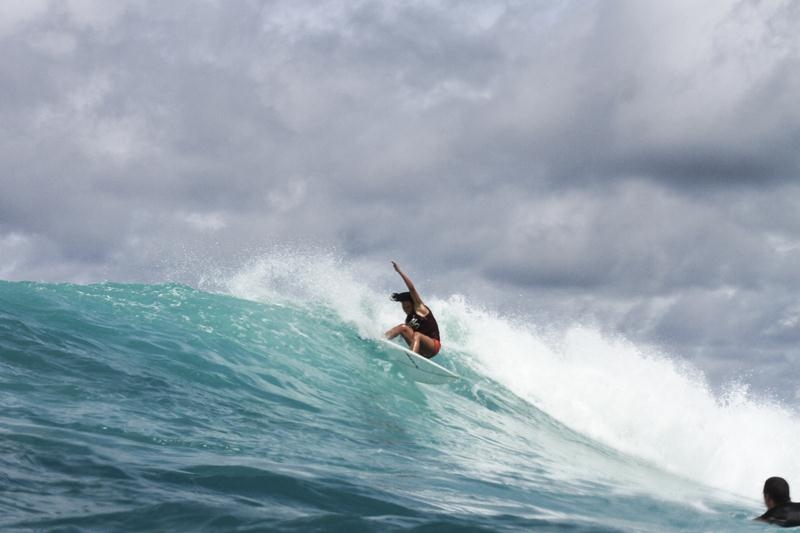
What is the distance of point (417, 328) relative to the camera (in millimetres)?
13594

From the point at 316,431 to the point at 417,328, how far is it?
490 centimetres

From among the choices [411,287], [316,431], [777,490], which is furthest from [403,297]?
[777,490]

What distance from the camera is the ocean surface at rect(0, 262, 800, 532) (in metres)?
5.32

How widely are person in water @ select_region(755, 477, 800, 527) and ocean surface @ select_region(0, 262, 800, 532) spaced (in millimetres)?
255

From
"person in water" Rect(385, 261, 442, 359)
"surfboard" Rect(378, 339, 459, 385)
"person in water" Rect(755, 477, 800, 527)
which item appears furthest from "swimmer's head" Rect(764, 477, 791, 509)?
"person in water" Rect(385, 261, 442, 359)

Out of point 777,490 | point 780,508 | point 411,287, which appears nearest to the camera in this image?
point 780,508

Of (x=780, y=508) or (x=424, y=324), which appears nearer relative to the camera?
(x=780, y=508)

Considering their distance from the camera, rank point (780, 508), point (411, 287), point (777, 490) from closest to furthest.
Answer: point (780, 508) → point (777, 490) → point (411, 287)

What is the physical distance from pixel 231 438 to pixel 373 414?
3.57m

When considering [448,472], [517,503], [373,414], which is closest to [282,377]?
[373,414]

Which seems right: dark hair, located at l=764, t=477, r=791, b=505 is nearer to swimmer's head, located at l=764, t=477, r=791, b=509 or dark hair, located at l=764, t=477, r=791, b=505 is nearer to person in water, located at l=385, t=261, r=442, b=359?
swimmer's head, located at l=764, t=477, r=791, b=509

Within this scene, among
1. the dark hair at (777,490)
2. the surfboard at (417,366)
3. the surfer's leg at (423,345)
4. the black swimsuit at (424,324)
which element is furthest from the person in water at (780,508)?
the black swimsuit at (424,324)

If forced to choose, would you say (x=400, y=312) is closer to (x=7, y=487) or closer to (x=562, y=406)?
(x=562, y=406)

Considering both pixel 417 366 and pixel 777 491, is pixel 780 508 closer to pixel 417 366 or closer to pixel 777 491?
pixel 777 491
